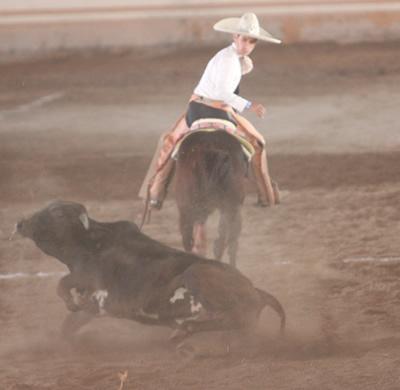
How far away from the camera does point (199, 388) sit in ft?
22.6

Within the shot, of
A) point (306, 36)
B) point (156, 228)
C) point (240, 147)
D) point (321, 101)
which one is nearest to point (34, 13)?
point (306, 36)

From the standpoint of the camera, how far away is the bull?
7242 millimetres

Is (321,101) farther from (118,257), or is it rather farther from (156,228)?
(118,257)

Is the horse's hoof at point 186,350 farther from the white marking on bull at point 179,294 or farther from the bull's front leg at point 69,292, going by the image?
the bull's front leg at point 69,292

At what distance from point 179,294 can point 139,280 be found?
303 millimetres

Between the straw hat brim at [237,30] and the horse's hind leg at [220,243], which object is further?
Result: the horse's hind leg at [220,243]

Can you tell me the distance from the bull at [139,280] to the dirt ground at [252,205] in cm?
28

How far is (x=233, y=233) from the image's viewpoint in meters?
8.88

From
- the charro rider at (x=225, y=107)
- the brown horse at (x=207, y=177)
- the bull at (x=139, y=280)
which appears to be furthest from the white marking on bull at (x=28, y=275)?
the bull at (x=139, y=280)

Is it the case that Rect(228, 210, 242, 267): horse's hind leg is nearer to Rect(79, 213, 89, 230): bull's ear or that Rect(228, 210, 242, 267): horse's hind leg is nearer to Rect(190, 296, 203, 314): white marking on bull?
Rect(79, 213, 89, 230): bull's ear

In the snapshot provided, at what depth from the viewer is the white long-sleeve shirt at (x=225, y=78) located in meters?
7.86

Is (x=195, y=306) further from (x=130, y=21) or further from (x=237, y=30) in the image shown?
(x=130, y=21)

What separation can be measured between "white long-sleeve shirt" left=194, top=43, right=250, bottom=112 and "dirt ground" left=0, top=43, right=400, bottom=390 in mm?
1560

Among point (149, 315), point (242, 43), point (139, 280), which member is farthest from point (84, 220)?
point (242, 43)
